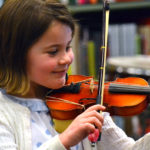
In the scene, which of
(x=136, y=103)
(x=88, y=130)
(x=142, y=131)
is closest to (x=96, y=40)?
(x=142, y=131)

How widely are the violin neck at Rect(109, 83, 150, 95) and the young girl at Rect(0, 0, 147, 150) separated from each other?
0.21 metres

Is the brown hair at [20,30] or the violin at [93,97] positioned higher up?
the brown hair at [20,30]

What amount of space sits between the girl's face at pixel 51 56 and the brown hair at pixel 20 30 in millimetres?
14

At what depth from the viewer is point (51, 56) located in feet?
2.46

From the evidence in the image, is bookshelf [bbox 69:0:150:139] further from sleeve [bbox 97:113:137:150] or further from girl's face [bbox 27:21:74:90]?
girl's face [bbox 27:21:74:90]

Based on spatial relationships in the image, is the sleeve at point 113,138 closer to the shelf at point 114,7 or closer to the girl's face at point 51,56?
the girl's face at point 51,56

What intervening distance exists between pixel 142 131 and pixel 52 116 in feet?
4.81

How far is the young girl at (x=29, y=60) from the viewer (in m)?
0.74

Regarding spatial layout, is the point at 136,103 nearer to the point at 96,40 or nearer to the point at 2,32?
the point at 2,32

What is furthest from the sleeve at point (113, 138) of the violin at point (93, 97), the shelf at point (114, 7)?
the shelf at point (114, 7)

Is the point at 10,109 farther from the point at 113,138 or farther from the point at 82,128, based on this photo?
the point at 113,138

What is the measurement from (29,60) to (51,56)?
6 cm

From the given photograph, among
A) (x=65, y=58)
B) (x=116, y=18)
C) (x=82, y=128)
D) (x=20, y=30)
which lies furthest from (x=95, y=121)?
(x=116, y=18)

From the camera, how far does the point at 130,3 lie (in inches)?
78.9
